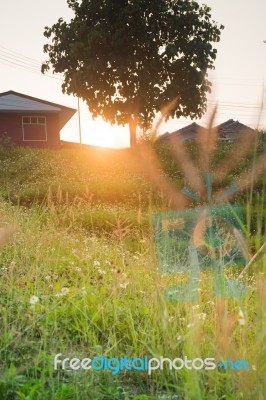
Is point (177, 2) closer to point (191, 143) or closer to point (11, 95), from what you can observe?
point (191, 143)

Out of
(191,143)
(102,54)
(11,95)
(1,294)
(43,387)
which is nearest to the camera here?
(43,387)

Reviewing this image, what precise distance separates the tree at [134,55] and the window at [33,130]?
5976 mm

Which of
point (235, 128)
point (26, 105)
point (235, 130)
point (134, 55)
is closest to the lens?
point (235, 130)

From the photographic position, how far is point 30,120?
115ft

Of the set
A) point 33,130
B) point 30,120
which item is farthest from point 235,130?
point 30,120

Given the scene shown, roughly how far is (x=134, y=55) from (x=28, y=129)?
1000 centimetres

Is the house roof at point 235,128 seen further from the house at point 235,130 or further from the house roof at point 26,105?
the house roof at point 26,105

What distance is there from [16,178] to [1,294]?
13.4m

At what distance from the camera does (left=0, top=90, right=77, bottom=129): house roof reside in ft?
113

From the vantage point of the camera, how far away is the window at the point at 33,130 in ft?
114

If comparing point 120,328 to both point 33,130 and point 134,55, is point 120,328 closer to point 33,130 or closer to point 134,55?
point 134,55

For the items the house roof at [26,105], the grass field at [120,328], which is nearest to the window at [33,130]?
the house roof at [26,105]

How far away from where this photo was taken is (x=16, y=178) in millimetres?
17062

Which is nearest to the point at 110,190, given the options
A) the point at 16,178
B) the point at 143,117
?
the point at 16,178
